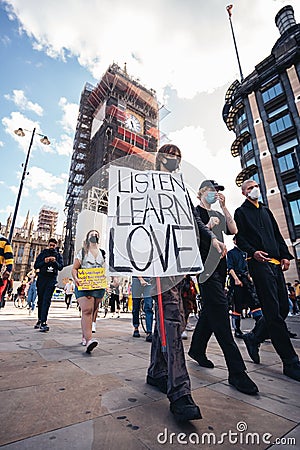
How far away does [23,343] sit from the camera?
333 centimetres

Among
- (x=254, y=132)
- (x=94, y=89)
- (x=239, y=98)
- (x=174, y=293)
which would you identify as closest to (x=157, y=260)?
(x=174, y=293)

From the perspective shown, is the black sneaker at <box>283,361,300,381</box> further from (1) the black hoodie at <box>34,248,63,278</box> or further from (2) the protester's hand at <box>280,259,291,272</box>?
(1) the black hoodie at <box>34,248,63,278</box>

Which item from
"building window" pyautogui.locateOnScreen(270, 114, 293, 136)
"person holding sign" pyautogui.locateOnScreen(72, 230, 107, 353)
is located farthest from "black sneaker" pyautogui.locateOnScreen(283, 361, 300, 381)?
"building window" pyautogui.locateOnScreen(270, 114, 293, 136)

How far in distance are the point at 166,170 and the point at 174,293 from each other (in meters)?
1.07

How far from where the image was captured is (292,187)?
21.5 metres

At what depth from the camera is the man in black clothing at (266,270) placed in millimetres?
2293

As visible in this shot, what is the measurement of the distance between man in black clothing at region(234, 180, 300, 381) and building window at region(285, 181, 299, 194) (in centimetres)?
2176

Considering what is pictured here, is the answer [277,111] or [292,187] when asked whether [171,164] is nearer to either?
[292,187]

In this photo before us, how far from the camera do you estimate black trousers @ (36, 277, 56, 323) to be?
15.5ft

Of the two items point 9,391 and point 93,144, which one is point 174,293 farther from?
point 93,144

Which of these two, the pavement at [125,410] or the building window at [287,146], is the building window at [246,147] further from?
the pavement at [125,410]

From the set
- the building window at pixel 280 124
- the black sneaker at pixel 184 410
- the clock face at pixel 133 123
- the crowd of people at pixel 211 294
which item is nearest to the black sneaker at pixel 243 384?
the crowd of people at pixel 211 294

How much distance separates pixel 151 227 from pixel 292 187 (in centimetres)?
2375

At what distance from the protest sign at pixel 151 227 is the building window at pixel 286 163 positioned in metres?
24.0
